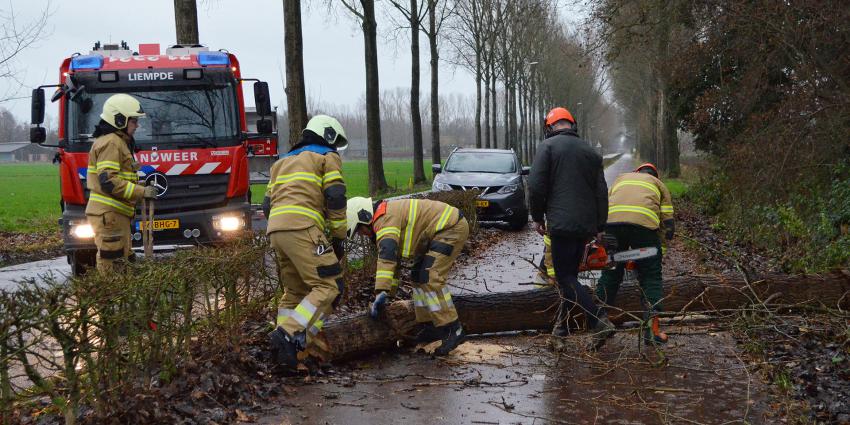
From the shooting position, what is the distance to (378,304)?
6262 mm

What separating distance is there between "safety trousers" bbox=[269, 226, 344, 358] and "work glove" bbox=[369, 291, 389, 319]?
0.39m

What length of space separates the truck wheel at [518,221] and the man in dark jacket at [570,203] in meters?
10.1

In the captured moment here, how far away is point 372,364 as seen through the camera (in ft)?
20.8

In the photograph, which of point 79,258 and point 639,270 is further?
point 79,258

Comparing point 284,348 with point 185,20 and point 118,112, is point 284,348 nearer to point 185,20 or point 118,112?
point 118,112

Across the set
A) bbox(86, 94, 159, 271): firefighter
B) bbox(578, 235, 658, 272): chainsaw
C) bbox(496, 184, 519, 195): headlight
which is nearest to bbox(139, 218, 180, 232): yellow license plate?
bbox(86, 94, 159, 271): firefighter

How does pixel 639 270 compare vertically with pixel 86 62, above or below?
below

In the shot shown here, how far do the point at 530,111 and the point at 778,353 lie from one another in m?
52.6

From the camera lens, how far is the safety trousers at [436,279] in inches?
252

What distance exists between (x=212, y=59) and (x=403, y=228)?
5.45 m

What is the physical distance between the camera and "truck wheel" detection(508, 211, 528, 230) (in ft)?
55.2

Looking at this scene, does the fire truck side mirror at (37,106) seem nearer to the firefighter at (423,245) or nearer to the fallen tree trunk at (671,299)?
the firefighter at (423,245)

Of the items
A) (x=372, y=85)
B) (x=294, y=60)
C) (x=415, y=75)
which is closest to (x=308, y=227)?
(x=294, y=60)

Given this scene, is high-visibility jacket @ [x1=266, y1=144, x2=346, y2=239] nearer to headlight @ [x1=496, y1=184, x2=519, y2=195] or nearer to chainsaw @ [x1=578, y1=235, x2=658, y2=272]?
chainsaw @ [x1=578, y1=235, x2=658, y2=272]
